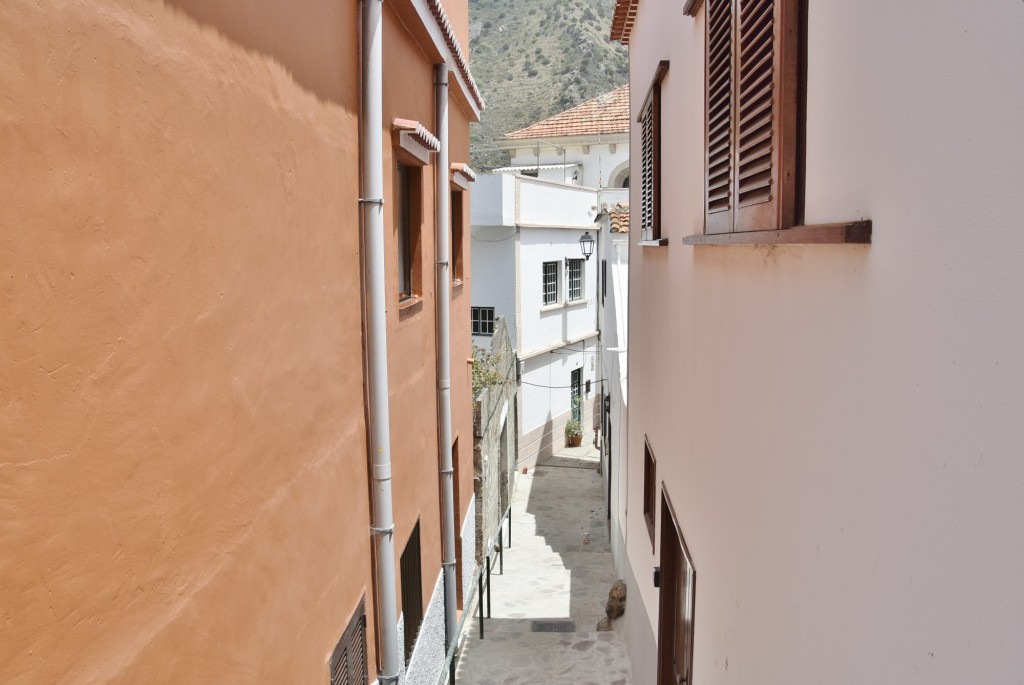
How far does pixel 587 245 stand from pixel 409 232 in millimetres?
17212

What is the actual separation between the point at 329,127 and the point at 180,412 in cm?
217

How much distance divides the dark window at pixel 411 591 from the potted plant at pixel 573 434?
1656 cm

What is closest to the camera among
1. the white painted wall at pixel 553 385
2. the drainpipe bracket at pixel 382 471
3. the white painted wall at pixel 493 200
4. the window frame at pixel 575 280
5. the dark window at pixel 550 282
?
the drainpipe bracket at pixel 382 471

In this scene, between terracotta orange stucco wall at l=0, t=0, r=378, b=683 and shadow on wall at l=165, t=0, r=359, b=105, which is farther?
shadow on wall at l=165, t=0, r=359, b=105

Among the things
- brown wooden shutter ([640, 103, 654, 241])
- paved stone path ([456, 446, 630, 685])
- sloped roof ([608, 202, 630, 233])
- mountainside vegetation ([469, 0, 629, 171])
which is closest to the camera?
brown wooden shutter ([640, 103, 654, 241])

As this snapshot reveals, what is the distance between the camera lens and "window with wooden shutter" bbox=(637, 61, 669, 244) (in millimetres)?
6996

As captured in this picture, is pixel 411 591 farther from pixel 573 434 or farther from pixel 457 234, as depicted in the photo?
pixel 573 434

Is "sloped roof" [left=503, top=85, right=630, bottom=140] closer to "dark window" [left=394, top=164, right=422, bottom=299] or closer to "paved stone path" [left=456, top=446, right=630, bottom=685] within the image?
"paved stone path" [left=456, top=446, right=630, bottom=685]

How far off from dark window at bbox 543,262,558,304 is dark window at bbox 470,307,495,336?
200 cm

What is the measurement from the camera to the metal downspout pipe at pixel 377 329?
199 inches

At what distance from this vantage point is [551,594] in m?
12.4

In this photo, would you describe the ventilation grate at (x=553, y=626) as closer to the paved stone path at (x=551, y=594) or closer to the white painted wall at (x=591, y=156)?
the paved stone path at (x=551, y=594)

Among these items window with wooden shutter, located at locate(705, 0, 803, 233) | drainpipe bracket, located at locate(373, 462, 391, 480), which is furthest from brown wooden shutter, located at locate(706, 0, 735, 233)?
drainpipe bracket, located at locate(373, 462, 391, 480)

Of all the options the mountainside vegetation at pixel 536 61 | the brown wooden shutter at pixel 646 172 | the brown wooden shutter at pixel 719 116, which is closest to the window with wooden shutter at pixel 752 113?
the brown wooden shutter at pixel 719 116
